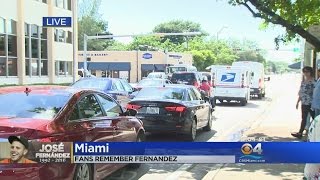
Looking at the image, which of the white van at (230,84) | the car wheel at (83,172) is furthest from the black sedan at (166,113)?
the white van at (230,84)

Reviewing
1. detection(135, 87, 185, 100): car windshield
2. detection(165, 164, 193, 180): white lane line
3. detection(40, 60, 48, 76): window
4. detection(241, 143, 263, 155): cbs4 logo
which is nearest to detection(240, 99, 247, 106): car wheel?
detection(135, 87, 185, 100): car windshield

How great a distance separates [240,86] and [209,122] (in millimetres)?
12769

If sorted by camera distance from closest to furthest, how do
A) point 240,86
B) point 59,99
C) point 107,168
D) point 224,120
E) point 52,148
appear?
point 52,148, point 59,99, point 107,168, point 224,120, point 240,86

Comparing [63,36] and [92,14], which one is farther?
[92,14]

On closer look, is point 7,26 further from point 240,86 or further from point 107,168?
point 107,168

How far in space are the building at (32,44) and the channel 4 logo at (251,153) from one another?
3005 centimetres

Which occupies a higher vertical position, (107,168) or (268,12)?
(268,12)

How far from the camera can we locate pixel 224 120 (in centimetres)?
1833

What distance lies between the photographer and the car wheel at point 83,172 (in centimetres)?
578

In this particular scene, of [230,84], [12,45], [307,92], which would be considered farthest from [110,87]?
[12,45]

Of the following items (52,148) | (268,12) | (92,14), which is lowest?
(52,148)

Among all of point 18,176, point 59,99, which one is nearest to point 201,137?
point 59,99

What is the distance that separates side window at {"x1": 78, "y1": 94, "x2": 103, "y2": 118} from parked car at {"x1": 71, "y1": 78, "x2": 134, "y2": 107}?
990 cm

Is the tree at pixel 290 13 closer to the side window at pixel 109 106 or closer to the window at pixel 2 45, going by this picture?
the side window at pixel 109 106
